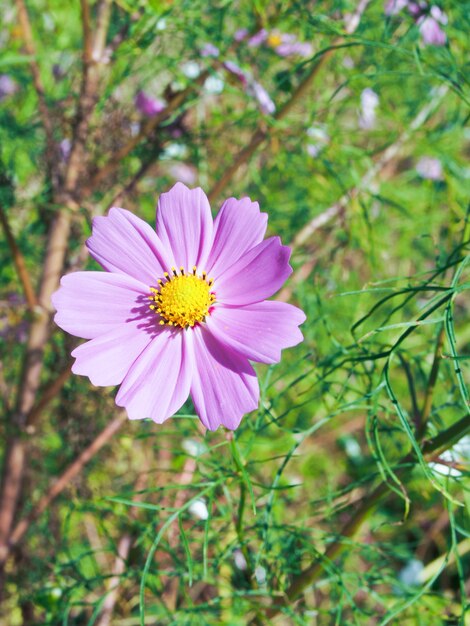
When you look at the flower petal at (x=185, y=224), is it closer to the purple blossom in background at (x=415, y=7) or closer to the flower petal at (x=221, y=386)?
the flower petal at (x=221, y=386)

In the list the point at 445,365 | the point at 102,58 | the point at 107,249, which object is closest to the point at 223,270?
the point at 107,249

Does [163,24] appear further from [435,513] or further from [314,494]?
[435,513]

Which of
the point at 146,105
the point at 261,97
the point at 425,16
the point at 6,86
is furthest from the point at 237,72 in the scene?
the point at 6,86

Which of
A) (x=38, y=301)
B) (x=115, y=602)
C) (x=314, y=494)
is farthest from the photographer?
(x=314, y=494)

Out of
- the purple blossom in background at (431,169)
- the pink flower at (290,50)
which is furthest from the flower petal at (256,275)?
the purple blossom in background at (431,169)

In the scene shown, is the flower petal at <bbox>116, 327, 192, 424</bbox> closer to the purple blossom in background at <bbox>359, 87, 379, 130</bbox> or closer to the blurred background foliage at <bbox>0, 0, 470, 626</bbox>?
the blurred background foliage at <bbox>0, 0, 470, 626</bbox>

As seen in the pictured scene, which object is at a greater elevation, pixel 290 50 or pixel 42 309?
pixel 290 50

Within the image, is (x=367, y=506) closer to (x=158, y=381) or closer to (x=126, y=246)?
(x=158, y=381)
